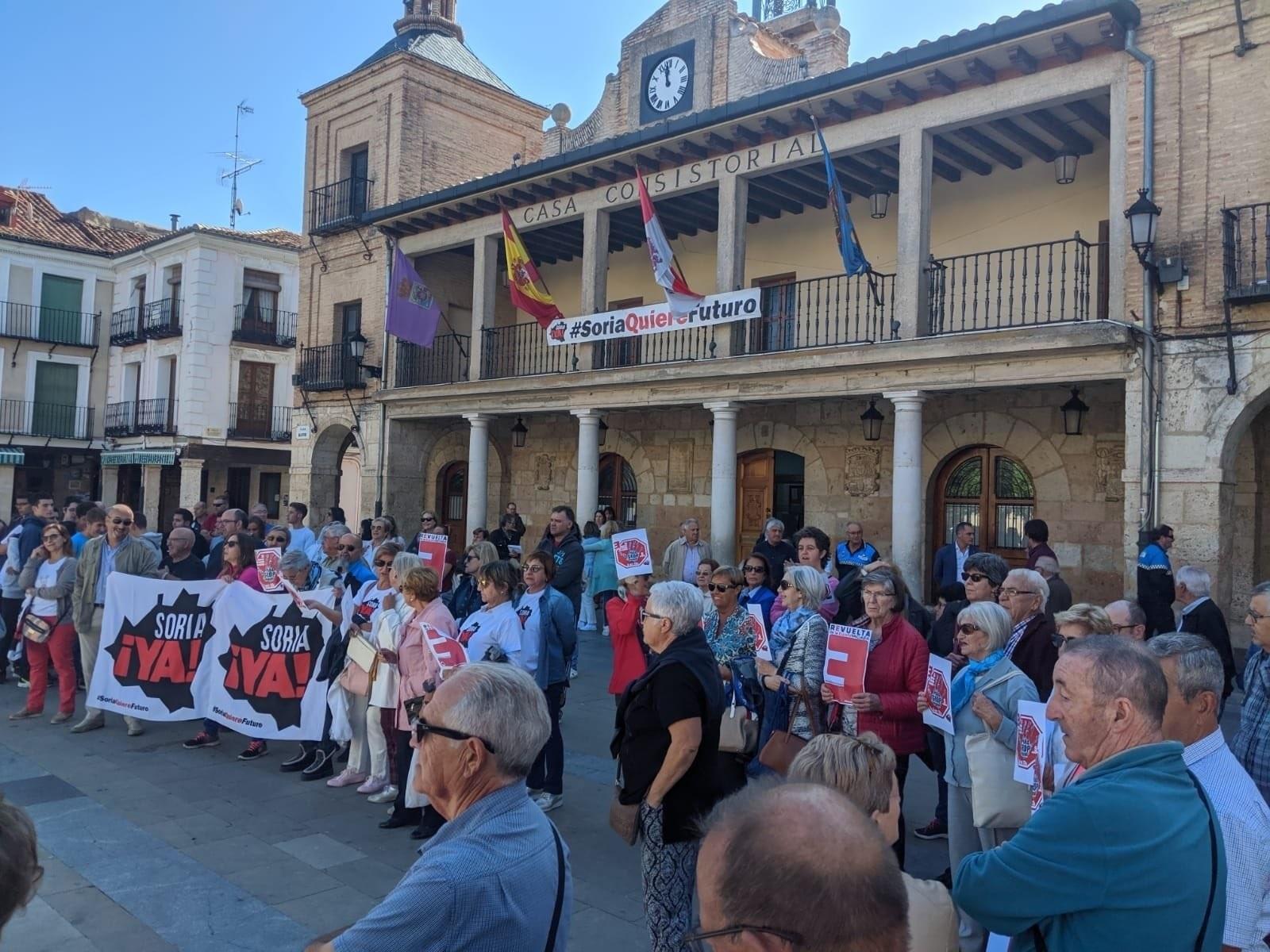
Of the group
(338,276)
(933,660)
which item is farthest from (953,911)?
(338,276)

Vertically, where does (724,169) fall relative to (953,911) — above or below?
above

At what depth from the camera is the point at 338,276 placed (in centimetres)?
2047

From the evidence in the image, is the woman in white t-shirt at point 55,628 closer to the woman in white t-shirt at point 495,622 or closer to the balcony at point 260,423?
the woman in white t-shirt at point 495,622

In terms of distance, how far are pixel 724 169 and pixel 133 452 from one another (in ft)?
83.0

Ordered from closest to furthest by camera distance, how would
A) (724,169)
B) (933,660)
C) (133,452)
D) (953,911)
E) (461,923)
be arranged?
(461,923) → (953,911) → (933,660) → (724,169) → (133,452)

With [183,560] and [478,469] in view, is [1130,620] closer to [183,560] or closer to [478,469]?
[183,560]

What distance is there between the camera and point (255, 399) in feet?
103

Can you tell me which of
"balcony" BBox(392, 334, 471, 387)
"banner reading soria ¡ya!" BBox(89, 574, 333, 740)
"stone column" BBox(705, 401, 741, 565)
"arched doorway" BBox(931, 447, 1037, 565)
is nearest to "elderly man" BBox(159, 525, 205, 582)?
"banner reading soria ¡ya!" BBox(89, 574, 333, 740)

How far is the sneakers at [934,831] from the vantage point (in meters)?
Result: 5.57

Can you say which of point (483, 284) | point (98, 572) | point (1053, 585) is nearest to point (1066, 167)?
point (1053, 585)

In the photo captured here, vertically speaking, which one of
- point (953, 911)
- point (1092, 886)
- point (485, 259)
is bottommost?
point (953, 911)

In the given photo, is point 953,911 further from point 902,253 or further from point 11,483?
point 11,483

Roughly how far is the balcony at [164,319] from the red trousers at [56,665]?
2479 cm

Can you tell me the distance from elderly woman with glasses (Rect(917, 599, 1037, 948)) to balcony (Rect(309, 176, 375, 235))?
1809cm
